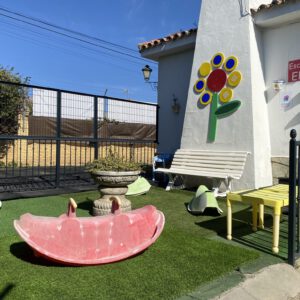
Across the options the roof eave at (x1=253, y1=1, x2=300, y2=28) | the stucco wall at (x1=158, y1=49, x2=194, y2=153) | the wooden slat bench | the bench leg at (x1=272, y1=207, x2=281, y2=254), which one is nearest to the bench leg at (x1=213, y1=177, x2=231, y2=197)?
the wooden slat bench

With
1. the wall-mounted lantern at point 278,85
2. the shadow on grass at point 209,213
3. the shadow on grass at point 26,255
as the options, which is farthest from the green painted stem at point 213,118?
the shadow on grass at point 26,255

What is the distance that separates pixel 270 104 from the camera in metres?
7.79

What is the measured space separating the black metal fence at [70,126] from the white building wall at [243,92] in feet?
7.65

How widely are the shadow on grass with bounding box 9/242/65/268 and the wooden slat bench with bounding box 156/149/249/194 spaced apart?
14.1ft

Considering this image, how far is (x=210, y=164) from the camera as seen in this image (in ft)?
26.3

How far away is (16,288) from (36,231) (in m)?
0.57

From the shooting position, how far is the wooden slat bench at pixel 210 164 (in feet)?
24.3

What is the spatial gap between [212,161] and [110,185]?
131 inches

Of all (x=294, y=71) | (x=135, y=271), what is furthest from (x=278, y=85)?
(x=135, y=271)

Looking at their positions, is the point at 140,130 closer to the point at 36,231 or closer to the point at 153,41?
the point at 153,41

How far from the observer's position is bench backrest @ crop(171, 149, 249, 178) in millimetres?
7477

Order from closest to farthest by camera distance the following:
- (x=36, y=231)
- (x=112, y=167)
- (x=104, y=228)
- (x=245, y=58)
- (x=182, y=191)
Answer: (x=36, y=231)
(x=104, y=228)
(x=112, y=167)
(x=245, y=58)
(x=182, y=191)

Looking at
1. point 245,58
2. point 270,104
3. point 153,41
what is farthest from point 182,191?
point 153,41

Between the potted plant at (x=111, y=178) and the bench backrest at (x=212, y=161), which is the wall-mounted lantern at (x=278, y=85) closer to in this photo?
the bench backrest at (x=212, y=161)
